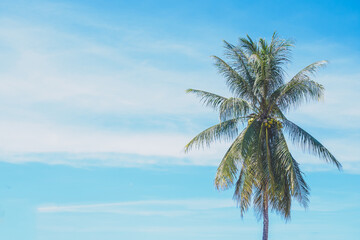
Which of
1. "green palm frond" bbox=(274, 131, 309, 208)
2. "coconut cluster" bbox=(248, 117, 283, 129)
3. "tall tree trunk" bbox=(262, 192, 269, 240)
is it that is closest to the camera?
"green palm frond" bbox=(274, 131, 309, 208)

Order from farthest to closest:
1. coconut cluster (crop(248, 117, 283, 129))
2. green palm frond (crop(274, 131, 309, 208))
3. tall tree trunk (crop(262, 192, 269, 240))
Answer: coconut cluster (crop(248, 117, 283, 129)) → tall tree trunk (crop(262, 192, 269, 240)) → green palm frond (crop(274, 131, 309, 208))

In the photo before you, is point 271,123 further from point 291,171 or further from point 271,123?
point 291,171

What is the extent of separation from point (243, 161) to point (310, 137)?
3.23m

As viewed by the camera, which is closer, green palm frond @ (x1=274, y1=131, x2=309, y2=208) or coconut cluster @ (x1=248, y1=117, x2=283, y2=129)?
green palm frond @ (x1=274, y1=131, x2=309, y2=208)

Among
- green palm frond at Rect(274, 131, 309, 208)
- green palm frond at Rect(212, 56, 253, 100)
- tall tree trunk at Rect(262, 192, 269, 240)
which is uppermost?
green palm frond at Rect(212, 56, 253, 100)

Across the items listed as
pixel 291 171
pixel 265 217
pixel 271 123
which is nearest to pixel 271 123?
pixel 271 123

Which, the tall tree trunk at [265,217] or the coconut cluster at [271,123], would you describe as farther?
the coconut cluster at [271,123]

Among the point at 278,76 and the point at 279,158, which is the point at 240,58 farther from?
the point at 279,158

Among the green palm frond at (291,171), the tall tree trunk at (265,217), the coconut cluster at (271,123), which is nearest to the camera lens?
the green palm frond at (291,171)

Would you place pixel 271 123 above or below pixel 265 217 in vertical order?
above

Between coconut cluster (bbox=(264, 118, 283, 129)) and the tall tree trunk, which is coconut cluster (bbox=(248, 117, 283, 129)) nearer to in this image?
coconut cluster (bbox=(264, 118, 283, 129))

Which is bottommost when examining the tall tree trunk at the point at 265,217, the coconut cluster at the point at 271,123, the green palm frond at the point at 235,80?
the tall tree trunk at the point at 265,217

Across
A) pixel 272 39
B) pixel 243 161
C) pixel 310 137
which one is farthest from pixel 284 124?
pixel 272 39

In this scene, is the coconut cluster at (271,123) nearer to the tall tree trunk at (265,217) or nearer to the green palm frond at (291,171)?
the green palm frond at (291,171)
